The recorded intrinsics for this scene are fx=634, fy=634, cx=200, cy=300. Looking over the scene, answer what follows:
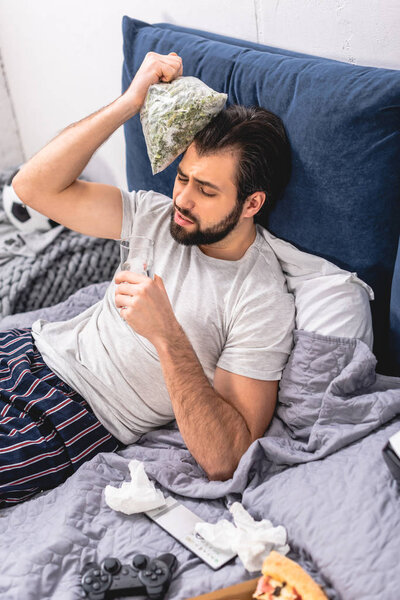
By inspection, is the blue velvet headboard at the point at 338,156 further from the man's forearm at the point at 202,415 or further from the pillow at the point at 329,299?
the man's forearm at the point at 202,415

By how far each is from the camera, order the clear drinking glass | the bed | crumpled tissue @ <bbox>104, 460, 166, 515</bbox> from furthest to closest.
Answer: the clear drinking glass, crumpled tissue @ <bbox>104, 460, 166, 515</bbox>, the bed

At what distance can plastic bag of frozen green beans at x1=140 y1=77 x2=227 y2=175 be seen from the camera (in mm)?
1429

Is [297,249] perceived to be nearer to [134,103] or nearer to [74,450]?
[134,103]

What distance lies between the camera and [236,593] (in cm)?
102

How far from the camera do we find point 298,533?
1.11m

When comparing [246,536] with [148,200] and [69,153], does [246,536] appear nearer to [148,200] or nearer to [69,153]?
[148,200]

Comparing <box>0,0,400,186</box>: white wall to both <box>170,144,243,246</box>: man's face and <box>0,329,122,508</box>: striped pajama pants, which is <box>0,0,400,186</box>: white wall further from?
<box>0,329,122,508</box>: striped pajama pants

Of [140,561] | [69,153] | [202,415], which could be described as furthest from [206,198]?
[140,561]

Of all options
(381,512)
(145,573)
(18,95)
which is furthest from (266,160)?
(18,95)

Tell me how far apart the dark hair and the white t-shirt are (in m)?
0.17

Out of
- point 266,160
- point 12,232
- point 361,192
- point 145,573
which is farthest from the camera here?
point 12,232

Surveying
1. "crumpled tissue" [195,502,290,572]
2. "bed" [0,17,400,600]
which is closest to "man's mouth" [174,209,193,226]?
"bed" [0,17,400,600]

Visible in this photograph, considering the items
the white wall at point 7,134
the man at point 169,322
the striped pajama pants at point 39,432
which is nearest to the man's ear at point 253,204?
the man at point 169,322

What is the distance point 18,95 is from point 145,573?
2.76 meters
